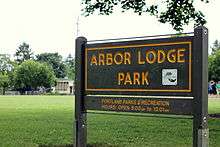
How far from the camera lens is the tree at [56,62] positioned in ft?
485

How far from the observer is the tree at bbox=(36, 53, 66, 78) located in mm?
147900

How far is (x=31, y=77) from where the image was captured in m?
116

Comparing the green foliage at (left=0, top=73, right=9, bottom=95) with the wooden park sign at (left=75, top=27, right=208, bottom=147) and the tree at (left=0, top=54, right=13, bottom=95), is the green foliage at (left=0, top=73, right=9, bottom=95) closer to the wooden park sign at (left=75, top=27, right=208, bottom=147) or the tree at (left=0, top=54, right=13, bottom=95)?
the tree at (left=0, top=54, right=13, bottom=95)

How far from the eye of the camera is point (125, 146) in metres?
10.9

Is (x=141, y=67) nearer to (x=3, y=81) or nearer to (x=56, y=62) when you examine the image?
(x=3, y=81)

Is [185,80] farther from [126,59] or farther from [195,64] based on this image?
[126,59]

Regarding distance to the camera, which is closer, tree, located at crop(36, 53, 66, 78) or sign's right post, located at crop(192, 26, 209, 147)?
sign's right post, located at crop(192, 26, 209, 147)

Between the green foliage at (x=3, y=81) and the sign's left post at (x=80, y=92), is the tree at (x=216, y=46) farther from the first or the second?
the sign's left post at (x=80, y=92)

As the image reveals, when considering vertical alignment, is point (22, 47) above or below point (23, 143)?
above

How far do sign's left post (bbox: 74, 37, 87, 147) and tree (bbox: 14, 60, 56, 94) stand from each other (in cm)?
10964

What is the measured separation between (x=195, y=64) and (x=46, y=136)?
7.61 m

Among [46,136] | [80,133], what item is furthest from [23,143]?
[80,133]

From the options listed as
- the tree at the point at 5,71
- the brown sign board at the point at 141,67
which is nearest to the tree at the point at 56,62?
the tree at the point at 5,71

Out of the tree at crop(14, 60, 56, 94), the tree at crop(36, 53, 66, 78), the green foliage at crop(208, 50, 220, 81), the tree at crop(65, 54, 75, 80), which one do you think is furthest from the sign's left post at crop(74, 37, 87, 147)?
the tree at crop(36, 53, 66, 78)
